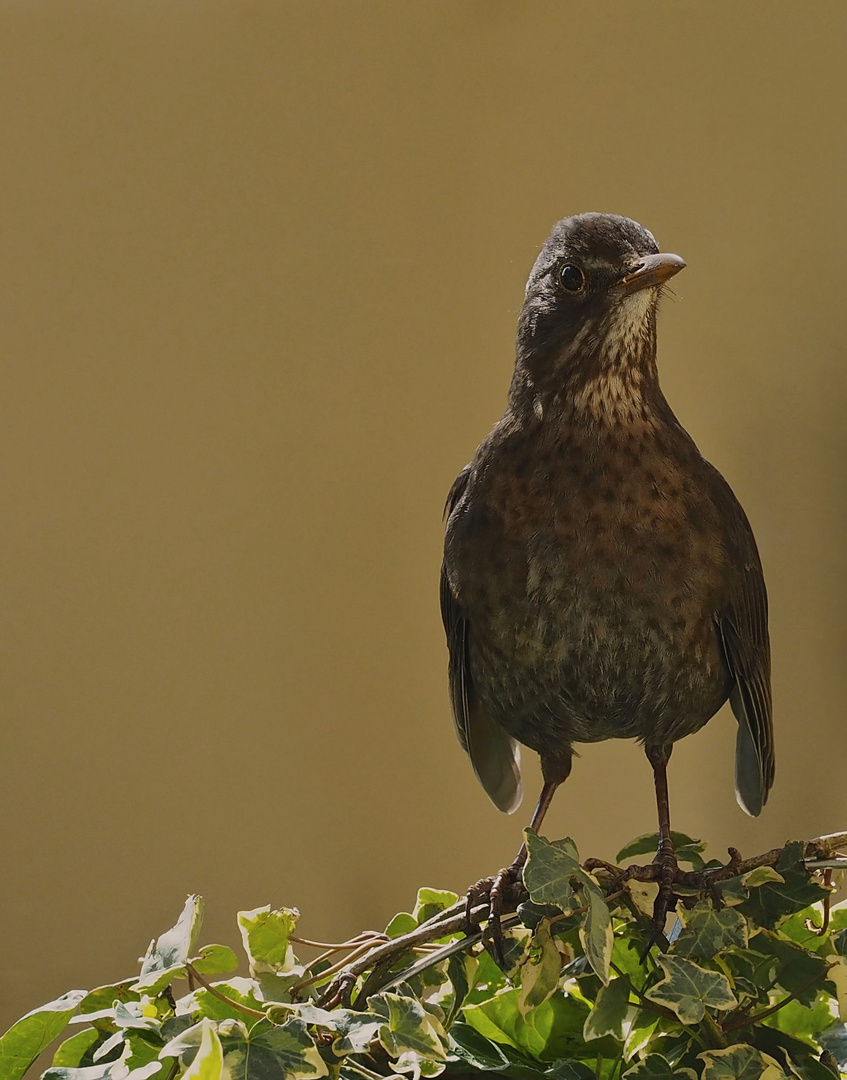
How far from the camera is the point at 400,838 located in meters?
2.29

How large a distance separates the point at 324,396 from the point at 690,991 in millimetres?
1731

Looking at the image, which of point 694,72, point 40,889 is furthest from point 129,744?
point 694,72

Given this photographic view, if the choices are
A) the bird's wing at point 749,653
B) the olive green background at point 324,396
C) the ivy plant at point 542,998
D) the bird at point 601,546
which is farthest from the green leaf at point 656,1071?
the olive green background at point 324,396

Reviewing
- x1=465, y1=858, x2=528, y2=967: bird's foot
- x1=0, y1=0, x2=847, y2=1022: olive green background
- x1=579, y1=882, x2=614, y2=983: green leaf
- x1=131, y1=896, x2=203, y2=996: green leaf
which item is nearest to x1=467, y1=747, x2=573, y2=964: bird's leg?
x1=465, y1=858, x2=528, y2=967: bird's foot

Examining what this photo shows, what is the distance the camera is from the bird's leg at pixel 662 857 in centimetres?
84

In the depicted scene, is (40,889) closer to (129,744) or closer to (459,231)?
(129,744)

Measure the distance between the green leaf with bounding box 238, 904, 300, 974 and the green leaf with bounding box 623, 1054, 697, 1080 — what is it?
25 cm

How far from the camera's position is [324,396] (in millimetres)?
2287

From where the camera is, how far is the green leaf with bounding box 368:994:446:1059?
0.71 m

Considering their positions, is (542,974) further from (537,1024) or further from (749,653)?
(749,653)

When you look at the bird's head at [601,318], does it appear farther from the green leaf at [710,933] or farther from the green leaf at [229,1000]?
the green leaf at [229,1000]

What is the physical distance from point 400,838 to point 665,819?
131 centimetres

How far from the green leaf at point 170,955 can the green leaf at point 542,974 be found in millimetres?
235

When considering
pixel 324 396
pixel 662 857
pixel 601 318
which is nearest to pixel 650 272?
pixel 601 318
